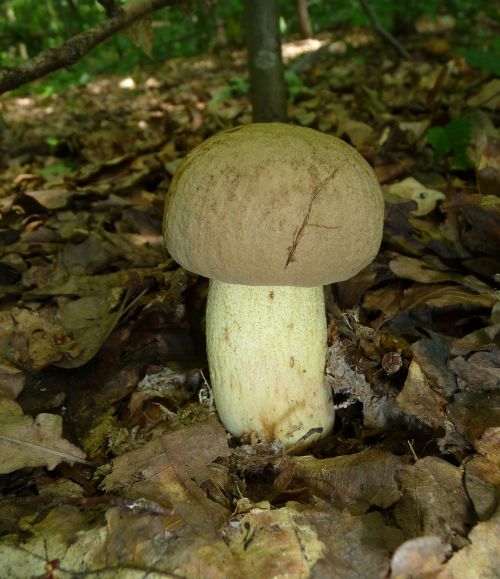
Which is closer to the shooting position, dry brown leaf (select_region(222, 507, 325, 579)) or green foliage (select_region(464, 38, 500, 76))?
dry brown leaf (select_region(222, 507, 325, 579))

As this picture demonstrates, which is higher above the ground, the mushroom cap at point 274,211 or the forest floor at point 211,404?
the mushroom cap at point 274,211

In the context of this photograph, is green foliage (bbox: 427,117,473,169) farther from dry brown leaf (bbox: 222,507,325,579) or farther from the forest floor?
dry brown leaf (bbox: 222,507,325,579)

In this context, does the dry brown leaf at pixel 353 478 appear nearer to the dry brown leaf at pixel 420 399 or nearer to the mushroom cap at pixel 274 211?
the dry brown leaf at pixel 420 399

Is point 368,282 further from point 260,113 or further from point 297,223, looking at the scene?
point 260,113

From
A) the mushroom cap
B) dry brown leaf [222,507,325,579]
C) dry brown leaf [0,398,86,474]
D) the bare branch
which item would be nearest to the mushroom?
the mushroom cap

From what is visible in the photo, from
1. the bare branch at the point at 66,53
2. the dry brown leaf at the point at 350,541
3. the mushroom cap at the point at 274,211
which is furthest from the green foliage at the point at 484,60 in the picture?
the dry brown leaf at the point at 350,541

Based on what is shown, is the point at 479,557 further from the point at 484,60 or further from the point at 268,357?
the point at 484,60
